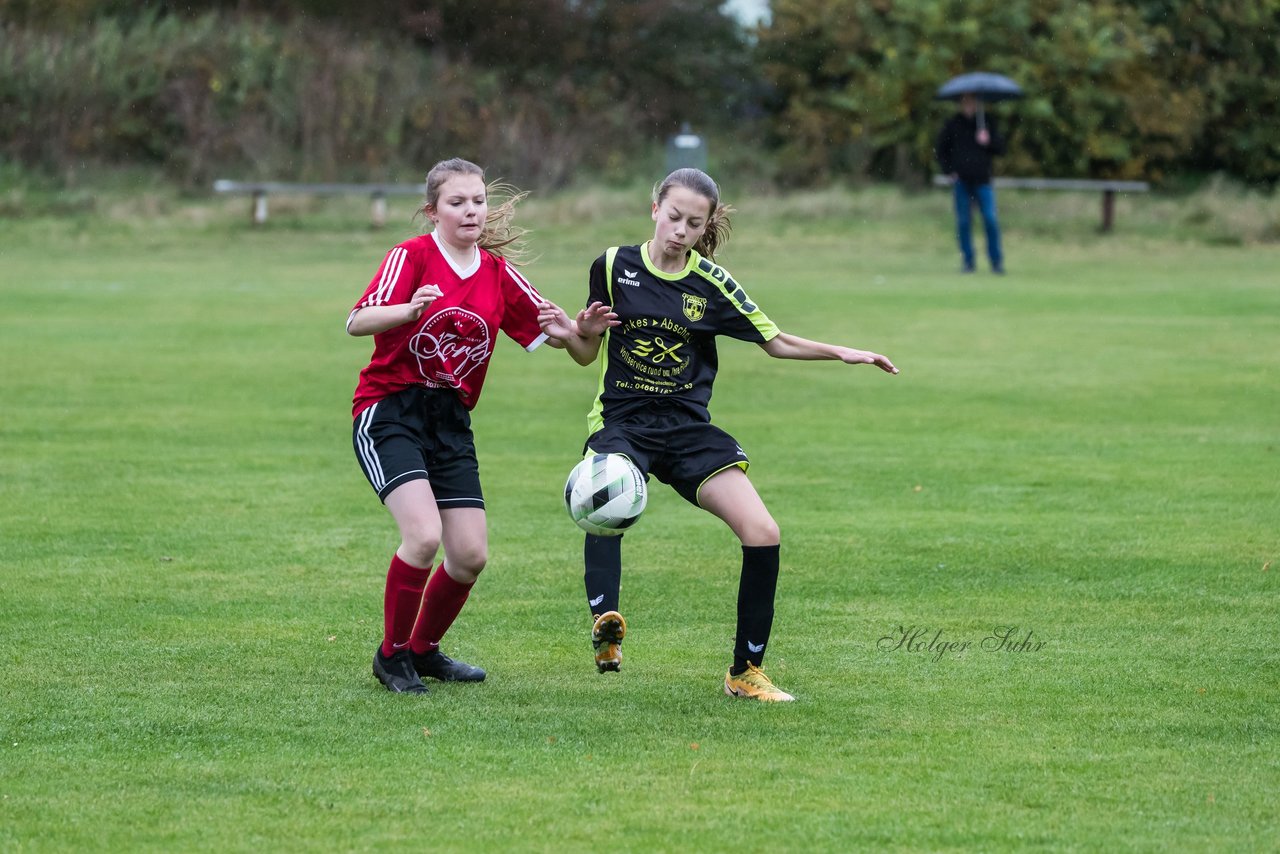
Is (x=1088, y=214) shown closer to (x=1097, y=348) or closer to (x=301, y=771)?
(x=1097, y=348)

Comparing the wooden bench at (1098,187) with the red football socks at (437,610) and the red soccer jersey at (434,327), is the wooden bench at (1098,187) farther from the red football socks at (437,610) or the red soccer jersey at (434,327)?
the red football socks at (437,610)

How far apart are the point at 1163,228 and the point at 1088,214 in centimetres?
172

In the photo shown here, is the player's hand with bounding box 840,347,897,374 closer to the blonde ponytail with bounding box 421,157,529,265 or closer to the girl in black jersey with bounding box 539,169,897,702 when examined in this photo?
the girl in black jersey with bounding box 539,169,897,702

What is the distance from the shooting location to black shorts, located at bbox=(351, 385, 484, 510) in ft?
18.0

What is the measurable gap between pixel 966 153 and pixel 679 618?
16.6 m

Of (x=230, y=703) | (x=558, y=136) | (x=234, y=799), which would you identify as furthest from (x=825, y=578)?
(x=558, y=136)

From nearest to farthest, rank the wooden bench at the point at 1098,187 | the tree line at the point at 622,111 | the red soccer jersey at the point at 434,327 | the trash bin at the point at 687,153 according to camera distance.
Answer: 1. the red soccer jersey at the point at 434,327
2. the wooden bench at the point at 1098,187
3. the trash bin at the point at 687,153
4. the tree line at the point at 622,111

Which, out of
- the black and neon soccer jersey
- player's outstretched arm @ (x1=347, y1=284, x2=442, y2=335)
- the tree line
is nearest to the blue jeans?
the tree line

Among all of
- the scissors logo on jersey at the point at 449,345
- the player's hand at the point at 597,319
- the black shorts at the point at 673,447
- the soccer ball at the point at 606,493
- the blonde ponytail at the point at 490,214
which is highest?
the blonde ponytail at the point at 490,214

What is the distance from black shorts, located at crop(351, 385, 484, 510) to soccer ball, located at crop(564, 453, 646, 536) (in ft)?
1.18

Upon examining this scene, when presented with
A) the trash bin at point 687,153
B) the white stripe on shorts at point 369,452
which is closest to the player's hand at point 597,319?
the white stripe on shorts at point 369,452

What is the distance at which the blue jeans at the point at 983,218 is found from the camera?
72.1ft

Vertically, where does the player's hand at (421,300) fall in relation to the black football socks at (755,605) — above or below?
above

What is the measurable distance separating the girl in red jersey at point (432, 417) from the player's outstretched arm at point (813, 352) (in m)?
0.90
